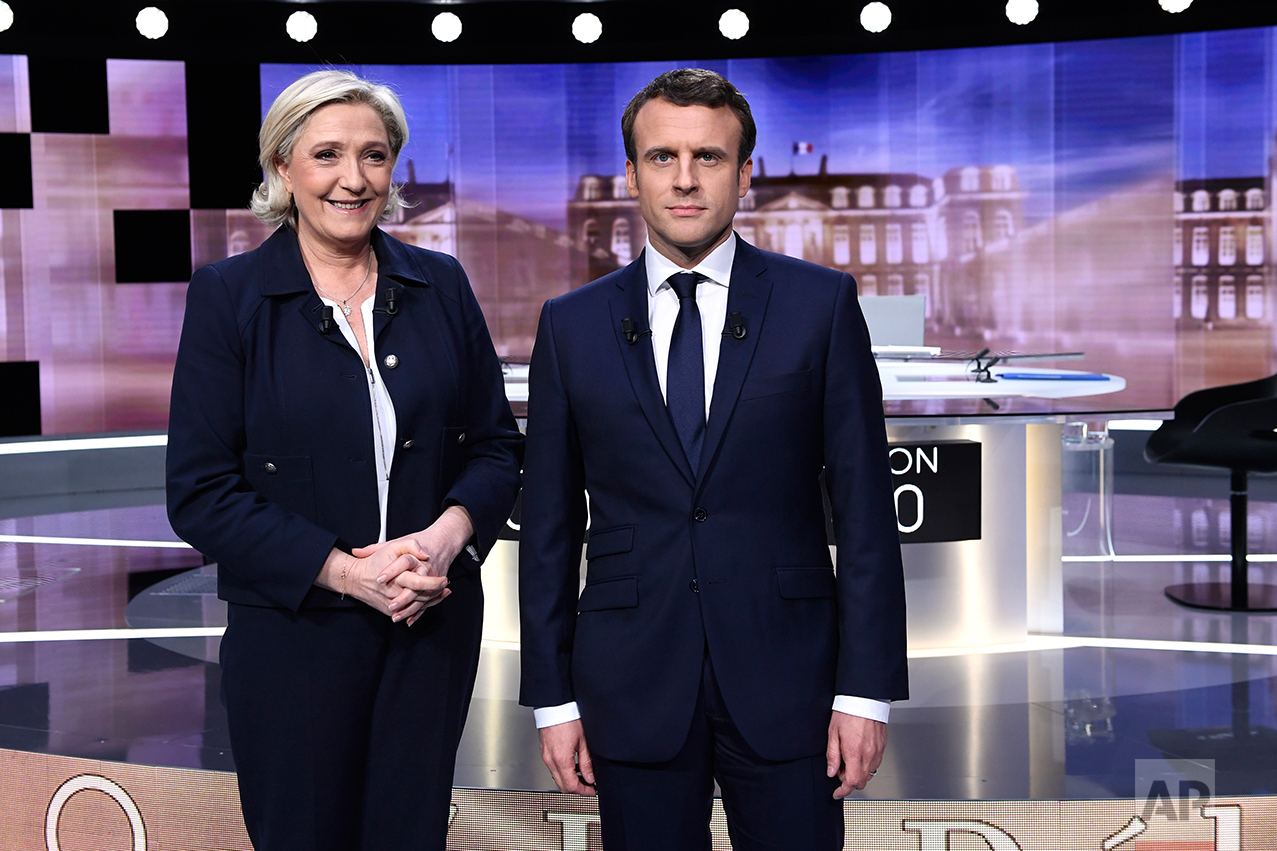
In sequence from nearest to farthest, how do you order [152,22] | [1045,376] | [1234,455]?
1. [1234,455]
2. [1045,376]
3. [152,22]

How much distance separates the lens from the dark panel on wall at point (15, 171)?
7293 millimetres

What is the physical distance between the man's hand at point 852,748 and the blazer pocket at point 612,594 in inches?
11.5

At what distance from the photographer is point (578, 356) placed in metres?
1.50

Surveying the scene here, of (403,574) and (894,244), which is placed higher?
(894,244)

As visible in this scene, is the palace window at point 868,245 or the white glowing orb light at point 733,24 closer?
the white glowing orb light at point 733,24

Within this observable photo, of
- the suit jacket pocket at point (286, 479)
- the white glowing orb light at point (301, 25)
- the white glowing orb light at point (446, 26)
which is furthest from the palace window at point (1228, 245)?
the suit jacket pocket at point (286, 479)

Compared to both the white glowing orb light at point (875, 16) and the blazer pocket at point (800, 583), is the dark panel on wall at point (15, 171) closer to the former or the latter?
the white glowing orb light at point (875, 16)

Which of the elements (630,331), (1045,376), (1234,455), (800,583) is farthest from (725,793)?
(1234,455)

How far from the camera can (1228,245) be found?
300 inches

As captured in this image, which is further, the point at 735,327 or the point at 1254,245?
the point at 1254,245

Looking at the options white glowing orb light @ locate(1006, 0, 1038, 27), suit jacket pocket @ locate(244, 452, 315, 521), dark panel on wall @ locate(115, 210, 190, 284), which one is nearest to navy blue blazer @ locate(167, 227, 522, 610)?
suit jacket pocket @ locate(244, 452, 315, 521)

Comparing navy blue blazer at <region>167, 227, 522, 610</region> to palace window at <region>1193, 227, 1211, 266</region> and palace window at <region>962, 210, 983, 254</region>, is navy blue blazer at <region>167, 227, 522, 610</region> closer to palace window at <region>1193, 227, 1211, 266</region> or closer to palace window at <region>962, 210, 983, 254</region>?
palace window at <region>962, 210, 983, 254</region>

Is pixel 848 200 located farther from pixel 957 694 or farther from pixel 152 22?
pixel 957 694

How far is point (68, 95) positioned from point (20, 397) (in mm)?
1923
